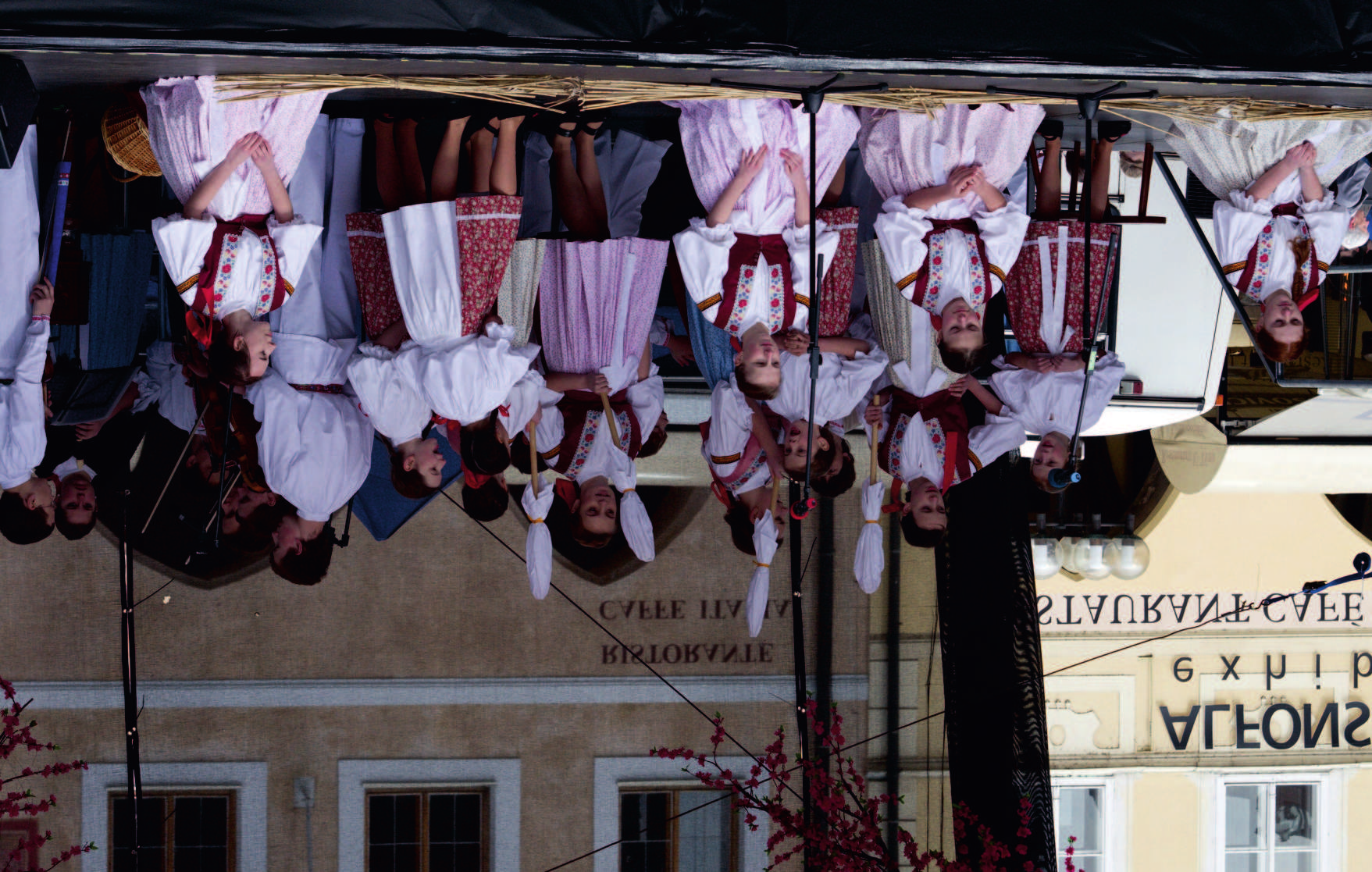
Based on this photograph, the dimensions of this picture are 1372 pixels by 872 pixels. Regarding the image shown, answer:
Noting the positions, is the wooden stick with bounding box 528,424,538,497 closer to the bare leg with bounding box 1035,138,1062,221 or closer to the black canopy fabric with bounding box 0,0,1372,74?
the black canopy fabric with bounding box 0,0,1372,74

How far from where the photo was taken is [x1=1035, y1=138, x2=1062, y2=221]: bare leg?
15.7 ft

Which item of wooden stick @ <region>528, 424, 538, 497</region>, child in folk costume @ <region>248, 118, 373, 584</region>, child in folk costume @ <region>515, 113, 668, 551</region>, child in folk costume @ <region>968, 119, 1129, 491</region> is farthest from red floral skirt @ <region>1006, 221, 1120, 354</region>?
child in folk costume @ <region>248, 118, 373, 584</region>

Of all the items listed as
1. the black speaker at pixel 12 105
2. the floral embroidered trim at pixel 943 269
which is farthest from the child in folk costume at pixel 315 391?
the floral embroidered trim at pixel 943 269

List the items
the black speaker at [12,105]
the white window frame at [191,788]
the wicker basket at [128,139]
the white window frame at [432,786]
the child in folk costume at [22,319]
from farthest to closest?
the white window frame at [432,786]
the white window frame at [191,788]
the child in folk costume at [22,319]
the wicker basket at [128,139]
the black speaker at [12,105]

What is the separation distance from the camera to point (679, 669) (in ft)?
18.4

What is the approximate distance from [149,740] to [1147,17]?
436cm

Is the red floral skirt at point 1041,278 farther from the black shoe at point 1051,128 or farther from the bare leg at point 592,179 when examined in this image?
the bare leg at point 592,179

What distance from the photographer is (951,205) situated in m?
4.44

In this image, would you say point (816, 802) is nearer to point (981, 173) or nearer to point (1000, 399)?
point (1000, 399)

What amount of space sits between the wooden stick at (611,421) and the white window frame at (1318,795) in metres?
3.73

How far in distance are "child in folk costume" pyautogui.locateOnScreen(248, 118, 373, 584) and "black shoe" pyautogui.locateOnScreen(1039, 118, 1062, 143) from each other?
2.32 m

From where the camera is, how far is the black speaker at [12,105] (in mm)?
3504

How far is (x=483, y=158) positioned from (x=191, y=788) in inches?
111

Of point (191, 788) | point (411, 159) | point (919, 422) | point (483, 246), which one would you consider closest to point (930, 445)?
point (919, 422)
